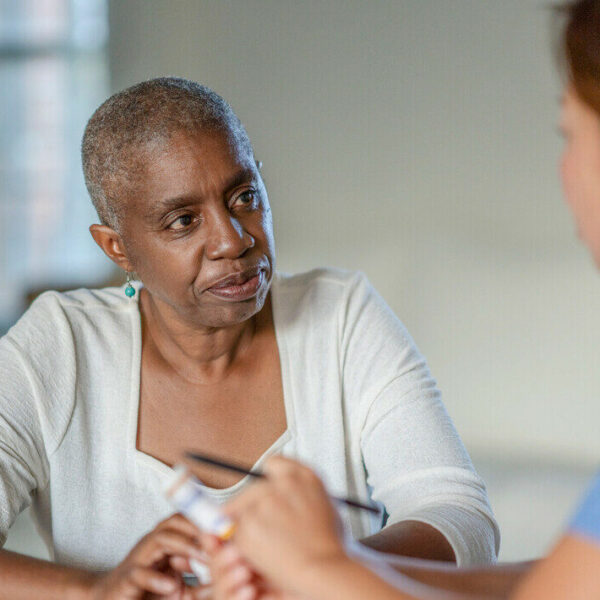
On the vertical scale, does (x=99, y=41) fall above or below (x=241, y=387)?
above

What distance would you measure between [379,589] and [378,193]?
12.4 feet

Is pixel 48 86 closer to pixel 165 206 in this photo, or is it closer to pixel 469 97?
pixel 469 97

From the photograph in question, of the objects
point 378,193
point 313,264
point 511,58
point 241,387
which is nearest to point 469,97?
point 511,58

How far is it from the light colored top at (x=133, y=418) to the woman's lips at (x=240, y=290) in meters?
0.22

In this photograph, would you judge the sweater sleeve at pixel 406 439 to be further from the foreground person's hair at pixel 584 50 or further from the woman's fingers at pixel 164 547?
the foreground person's hair at pixel 584 50

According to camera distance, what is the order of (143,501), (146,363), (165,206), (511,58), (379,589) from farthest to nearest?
(511,58) → (146,363) → (143,501) → (165,206) → (379,589)

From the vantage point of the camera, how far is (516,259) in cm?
430

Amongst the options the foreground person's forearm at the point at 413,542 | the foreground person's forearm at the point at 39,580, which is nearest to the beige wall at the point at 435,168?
the foreground person's forearm at the point at 413,542

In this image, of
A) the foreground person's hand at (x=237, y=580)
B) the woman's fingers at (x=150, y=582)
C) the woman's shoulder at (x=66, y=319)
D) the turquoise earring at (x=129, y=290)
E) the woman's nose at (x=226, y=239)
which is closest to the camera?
the foreground person's hand at (x=237, y=580)

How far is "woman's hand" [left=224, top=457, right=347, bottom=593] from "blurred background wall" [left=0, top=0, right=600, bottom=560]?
10.8ft

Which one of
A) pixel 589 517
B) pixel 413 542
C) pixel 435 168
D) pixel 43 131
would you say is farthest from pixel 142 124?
pixel 43 131

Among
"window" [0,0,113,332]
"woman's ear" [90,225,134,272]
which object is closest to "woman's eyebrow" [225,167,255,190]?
"woman's ear" [90,225,134,272]

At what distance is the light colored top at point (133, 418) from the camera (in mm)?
1515

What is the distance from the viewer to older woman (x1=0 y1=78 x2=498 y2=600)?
1462 millimetres
